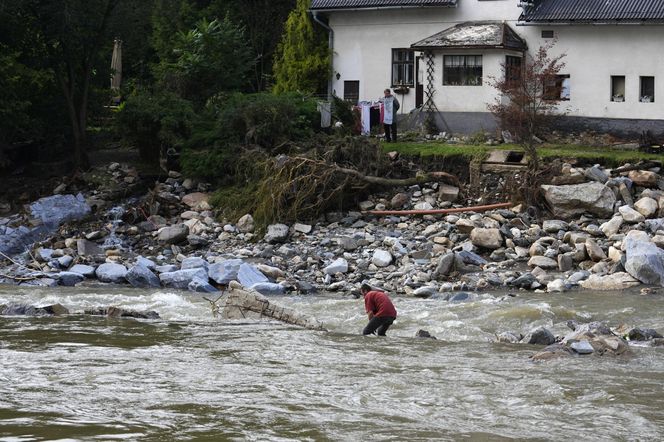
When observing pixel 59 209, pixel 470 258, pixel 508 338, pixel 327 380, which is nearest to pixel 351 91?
pixel 59 209

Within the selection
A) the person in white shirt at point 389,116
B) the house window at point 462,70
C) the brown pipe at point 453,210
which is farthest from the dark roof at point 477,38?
the brown pipe at point 453,210

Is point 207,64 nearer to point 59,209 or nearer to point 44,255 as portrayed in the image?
point 59,209

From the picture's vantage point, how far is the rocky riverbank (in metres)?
21.1

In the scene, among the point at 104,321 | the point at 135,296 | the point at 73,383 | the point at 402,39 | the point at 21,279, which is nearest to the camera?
the point at 73,383

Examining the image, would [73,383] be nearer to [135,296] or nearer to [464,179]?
[135,296]

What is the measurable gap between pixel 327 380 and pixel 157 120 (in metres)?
Answer: 18.5

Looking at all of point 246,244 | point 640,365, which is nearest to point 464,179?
point 246,244

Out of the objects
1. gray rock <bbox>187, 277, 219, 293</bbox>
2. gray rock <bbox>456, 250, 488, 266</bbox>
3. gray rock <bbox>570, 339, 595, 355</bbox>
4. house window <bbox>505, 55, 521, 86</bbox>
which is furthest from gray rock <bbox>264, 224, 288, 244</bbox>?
gray rock <bbox>570, 339, 595, 355</bbox>

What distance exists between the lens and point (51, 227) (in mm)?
27359

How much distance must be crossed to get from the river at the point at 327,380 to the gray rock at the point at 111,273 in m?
3.98

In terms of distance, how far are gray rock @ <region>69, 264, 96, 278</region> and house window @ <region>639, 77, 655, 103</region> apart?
677 inches

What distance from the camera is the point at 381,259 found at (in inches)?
885

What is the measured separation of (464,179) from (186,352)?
553 inches

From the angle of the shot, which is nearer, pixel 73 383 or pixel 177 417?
pixel 177 417
